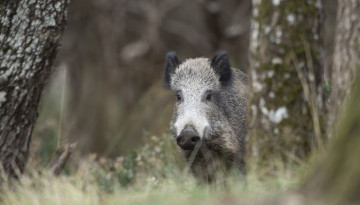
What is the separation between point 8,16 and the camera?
21.0 ft

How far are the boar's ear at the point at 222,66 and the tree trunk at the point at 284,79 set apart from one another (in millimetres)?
280

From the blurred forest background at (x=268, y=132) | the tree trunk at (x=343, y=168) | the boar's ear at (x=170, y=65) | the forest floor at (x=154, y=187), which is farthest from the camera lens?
the boar's ear at (x=170, y=65)

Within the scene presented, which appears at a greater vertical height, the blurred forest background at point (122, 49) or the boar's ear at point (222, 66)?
the blurred forest background at point (122, 49)

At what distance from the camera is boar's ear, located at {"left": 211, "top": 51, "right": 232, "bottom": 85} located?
762 cm

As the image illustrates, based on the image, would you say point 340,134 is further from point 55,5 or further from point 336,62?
point 336,62

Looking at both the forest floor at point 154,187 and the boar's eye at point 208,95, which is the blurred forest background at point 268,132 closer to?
the forest floor at point 154,187

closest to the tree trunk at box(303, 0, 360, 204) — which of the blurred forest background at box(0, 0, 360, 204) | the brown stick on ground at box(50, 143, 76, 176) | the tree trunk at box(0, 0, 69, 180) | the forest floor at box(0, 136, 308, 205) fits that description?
the blurred forest background at box(0, 0, 360, 204)

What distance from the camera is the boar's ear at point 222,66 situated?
300 inches

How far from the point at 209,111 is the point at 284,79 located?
2.64 feet

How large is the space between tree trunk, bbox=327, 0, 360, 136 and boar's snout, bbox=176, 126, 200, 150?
1.49 metres

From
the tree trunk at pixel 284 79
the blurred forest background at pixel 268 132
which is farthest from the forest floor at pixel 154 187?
the tree trunk at pixel 284 79

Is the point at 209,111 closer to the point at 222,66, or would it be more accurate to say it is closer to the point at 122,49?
the point at 222,66

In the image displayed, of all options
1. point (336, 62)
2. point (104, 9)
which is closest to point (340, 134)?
point (336, 62)

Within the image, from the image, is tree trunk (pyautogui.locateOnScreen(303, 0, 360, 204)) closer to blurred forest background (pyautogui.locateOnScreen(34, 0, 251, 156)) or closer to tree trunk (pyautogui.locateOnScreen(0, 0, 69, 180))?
tree trunk (pyautogui.locateOnScreen(0, 0, 69, 180))
